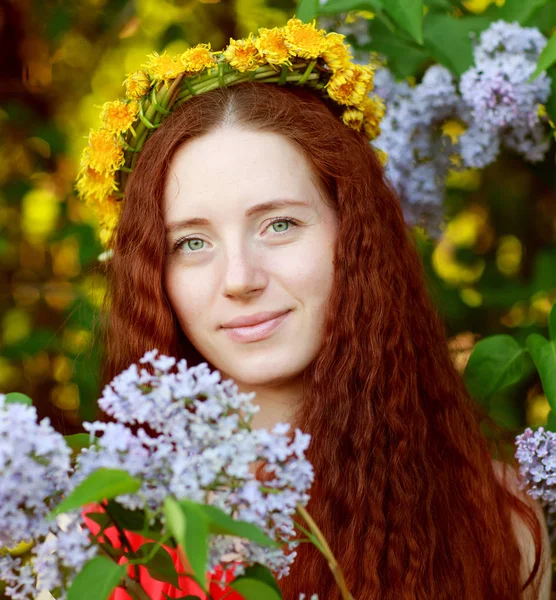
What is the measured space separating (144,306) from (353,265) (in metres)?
0.39

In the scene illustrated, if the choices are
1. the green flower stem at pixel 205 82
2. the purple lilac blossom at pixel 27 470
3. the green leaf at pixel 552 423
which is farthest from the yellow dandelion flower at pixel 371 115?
the purple lilac blossom at pixel 27 470

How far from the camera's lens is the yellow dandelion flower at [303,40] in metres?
1.57

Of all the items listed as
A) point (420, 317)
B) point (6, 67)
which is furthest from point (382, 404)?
point (6, 67)

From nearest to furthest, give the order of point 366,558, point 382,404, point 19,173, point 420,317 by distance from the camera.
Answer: point 366,558 < point 382,404 < point 420,317 < point 19,173

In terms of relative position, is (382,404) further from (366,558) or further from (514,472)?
(514,472)

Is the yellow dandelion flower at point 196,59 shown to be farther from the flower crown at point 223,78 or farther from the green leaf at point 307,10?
the green leaf at point 307,10

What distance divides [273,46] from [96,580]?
1.11 metres

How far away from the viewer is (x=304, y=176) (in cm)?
152

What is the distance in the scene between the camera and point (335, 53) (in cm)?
162

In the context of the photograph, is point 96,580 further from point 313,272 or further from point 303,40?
point 303,40

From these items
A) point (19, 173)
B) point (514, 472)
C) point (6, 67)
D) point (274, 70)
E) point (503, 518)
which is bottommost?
point (503, 518)

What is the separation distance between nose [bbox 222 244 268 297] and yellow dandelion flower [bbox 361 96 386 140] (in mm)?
445

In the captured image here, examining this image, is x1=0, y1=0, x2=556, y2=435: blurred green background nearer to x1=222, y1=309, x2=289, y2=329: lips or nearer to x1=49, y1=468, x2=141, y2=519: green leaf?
x1=222, y1=309, x2=289, y2=329: lips

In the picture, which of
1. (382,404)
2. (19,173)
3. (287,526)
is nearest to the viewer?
(287,526)
